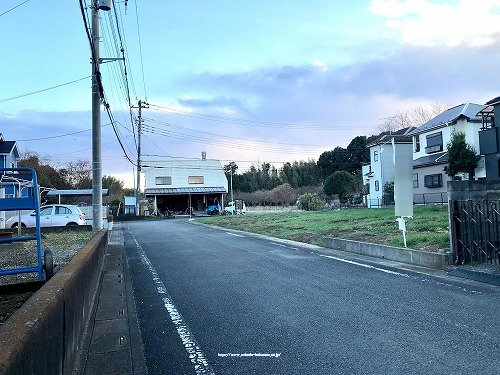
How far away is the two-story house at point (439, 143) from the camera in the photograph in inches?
1284

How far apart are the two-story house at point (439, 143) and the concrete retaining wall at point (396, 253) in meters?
22.6

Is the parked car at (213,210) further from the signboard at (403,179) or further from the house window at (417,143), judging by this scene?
the signboard at (403,179)

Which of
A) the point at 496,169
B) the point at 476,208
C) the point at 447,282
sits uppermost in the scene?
the point at 496,169

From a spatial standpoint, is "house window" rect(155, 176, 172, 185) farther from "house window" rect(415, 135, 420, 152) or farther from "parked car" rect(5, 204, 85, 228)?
"parked car" rect(5, 204, 85, 228)

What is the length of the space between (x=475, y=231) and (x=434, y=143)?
99.8 ft

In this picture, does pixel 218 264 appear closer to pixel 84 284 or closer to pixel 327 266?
pixel 327 266

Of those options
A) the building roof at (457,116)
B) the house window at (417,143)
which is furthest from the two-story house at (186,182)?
the building roof at (457,116)

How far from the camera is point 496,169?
28031 millimetres

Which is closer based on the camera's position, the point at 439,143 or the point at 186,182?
the point at 439,143

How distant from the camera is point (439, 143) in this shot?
1439 inches

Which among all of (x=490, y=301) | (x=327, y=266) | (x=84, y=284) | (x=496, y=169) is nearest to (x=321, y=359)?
(x=84, y=284)

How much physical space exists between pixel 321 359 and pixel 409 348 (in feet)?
3.35

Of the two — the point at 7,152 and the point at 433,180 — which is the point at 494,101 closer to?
the point at 433,180

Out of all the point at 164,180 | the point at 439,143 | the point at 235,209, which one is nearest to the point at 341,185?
the point at 235,209
